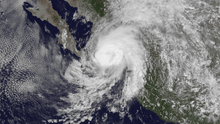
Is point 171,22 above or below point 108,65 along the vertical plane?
above

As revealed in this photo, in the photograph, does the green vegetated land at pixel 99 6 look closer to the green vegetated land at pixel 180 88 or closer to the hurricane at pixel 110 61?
the hurricane at pixel 110 61

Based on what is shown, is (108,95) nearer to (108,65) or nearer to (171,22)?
(108,65)

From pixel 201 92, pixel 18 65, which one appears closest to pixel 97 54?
pixel 18 65

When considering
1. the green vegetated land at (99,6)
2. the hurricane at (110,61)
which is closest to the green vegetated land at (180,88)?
the hurricane at (110,61)

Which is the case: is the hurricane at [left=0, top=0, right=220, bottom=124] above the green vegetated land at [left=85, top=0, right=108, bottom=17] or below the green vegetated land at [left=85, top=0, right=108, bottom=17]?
below

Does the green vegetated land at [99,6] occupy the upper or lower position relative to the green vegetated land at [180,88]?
upper

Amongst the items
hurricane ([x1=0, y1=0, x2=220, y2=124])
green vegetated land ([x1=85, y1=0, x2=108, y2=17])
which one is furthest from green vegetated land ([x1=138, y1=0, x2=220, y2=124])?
green vegetated land ([x1=85, y1=0, x2=108, y2=17])

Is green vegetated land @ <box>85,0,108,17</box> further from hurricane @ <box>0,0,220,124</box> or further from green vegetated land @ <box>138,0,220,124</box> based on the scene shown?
green vegetated land @ <box>138,0,220,124</box>

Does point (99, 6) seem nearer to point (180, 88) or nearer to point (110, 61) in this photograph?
point (110, 61)
